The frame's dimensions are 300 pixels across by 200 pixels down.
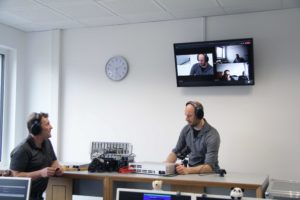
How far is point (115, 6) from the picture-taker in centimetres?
439

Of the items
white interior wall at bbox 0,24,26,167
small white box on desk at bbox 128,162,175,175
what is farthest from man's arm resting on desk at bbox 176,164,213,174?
white interior wall at bbox 0,24,26,167

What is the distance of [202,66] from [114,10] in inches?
47.7

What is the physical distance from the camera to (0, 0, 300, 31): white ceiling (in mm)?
4250

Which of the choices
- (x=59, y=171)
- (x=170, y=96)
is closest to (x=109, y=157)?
(x=59, y=171)

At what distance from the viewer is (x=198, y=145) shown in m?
3.65

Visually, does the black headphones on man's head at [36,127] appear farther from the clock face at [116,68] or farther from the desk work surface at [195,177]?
the clock face at [116,68]

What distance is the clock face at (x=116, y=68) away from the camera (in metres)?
5.16

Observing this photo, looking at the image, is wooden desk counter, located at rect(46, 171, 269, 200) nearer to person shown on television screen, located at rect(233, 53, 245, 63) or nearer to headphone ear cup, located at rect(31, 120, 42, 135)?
headphone ear cup, located at rect(31, 120, 42, 135)

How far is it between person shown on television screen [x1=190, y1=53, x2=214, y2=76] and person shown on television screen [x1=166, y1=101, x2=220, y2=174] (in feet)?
3.13

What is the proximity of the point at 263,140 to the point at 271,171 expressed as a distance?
36 cm

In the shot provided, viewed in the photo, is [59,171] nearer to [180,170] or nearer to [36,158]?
[36,158]

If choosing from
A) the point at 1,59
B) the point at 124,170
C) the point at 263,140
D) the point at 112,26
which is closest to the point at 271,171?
the point at 263,140

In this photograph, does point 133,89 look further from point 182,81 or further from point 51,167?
point 51,167

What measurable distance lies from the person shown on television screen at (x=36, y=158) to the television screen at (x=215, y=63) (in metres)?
1.98
